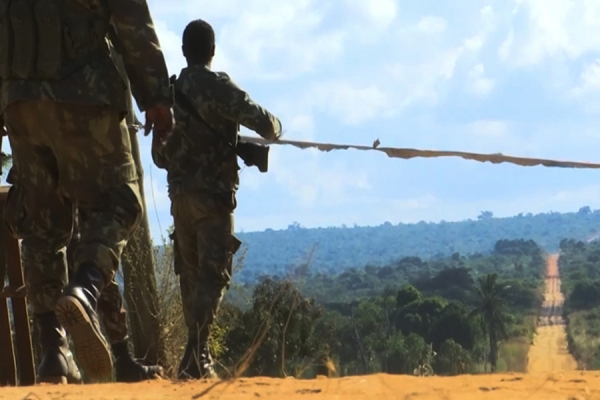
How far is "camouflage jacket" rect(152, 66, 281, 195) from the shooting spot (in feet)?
22.8

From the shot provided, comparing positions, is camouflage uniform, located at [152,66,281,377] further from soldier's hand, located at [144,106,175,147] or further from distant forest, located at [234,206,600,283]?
soldier's hand, located at [144,106,175,147]

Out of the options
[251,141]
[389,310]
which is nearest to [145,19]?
[251,141]

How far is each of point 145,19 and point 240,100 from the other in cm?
177

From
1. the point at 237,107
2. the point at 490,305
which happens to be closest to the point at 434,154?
the point at 237,107

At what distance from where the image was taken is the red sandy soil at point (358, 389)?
437cm

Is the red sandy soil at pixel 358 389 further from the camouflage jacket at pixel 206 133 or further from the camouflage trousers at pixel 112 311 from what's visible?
the camouflage jacket at pixel 206 133

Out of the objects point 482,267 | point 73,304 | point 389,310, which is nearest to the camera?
point 73,304

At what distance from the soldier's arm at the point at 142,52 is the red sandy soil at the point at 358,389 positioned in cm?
113

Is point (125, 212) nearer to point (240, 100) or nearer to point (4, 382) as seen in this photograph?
point (240, 100)

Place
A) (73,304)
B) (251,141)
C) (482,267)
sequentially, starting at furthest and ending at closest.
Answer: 1. (482,267)
2. (251,141)
3. (73,304)

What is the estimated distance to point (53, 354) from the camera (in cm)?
538

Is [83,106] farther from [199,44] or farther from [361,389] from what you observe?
[199,44]

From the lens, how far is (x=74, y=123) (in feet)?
16.7

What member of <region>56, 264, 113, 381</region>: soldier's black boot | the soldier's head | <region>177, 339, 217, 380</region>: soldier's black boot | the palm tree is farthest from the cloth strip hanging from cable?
the palm tree
